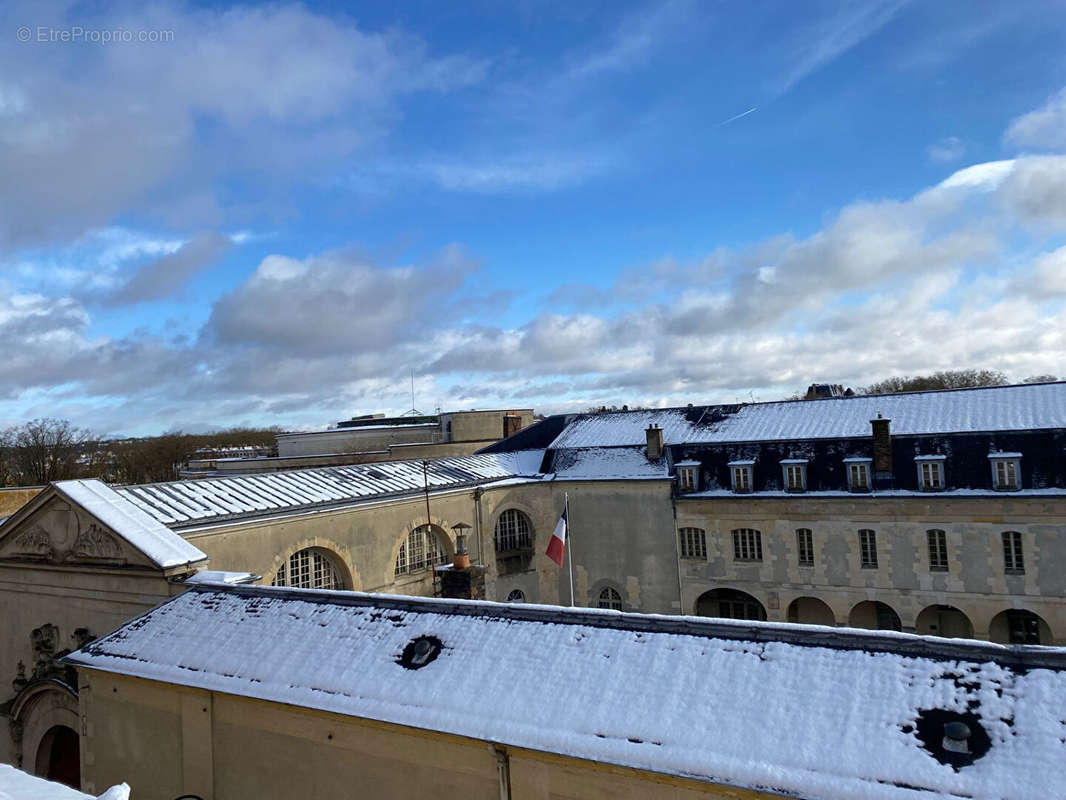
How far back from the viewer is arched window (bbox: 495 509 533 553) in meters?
26.8

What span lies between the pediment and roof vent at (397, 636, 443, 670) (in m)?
6.56

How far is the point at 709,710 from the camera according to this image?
306 inches

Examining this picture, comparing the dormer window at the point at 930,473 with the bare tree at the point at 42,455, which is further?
the bare tree at the point at 42,455

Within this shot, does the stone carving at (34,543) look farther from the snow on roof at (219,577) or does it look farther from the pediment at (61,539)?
the snow on roof at (219,577)

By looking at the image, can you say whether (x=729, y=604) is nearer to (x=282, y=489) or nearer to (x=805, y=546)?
(x=805, y=546)

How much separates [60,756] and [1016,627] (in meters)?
28.0

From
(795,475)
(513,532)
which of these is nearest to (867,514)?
(795,475)

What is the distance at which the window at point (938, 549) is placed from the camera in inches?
922

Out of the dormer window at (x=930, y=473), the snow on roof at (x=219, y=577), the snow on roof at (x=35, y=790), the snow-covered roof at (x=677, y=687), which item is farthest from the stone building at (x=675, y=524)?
the snow on roof at (x=35, y=790)

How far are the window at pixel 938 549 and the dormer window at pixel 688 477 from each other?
8220 mm

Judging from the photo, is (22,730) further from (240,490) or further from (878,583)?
(878,583)

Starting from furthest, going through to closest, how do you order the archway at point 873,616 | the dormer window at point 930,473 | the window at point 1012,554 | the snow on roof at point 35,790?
the archway at point 873,616 → the dormer window at point 930,473 → the window at point 1012,554 → the snow on roof at point 35,790

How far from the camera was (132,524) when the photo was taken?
571 inches

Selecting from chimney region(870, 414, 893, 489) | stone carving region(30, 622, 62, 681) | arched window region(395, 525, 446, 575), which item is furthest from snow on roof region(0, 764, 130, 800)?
chimney region(870, 414, 893, 489)
